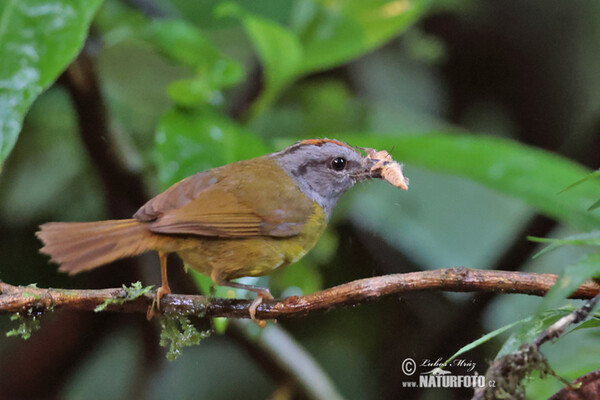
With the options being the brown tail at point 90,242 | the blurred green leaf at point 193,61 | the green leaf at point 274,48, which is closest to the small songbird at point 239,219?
the brown tail at point 90,242

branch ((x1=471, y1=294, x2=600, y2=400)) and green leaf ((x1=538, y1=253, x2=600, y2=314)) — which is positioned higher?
green leaf ((x1=538, y1=253, x2=600, y2=314))

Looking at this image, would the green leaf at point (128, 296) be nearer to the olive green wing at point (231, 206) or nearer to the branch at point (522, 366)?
the olive green wing at point (231, 206)

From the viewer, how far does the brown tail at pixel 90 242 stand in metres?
0.85

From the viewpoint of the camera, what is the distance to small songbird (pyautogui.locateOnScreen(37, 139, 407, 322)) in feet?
2.95

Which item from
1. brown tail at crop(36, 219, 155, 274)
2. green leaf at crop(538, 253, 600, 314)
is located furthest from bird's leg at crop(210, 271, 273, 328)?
green leaf at crop(538, 253, 600, 314)

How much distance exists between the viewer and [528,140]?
244 cm

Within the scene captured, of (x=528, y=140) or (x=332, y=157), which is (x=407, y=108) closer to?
(x=528, y=140)

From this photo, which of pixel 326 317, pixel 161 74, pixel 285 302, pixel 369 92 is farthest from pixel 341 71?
pixel 285 302

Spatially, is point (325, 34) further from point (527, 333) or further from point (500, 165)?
point (527, 333)

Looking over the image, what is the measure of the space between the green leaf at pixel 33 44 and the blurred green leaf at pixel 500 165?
0.60 meters

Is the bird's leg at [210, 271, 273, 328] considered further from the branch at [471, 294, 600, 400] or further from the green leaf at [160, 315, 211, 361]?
the branch at [471, 294, 600, 400]

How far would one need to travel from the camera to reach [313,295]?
828mm

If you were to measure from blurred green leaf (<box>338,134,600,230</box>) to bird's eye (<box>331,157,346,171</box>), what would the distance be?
10.4 inches

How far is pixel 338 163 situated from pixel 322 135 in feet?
2.47
